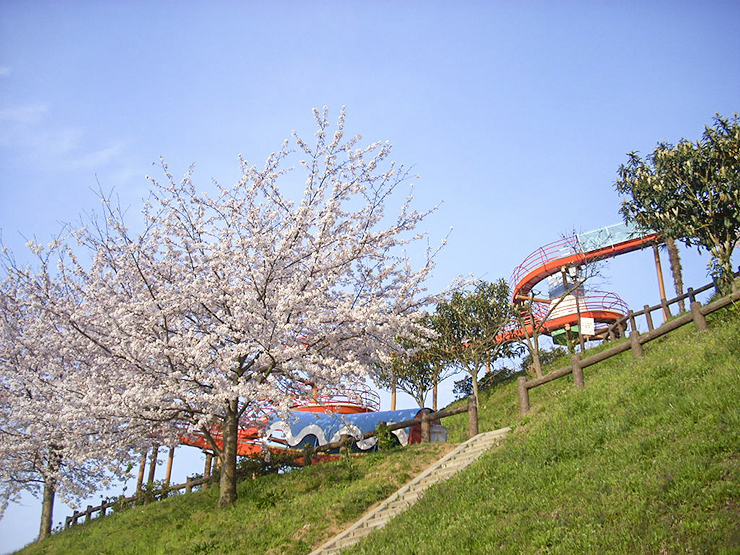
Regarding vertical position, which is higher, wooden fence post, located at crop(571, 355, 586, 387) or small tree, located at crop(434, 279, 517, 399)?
small tree, located at crop(434, 279, 517, 399)

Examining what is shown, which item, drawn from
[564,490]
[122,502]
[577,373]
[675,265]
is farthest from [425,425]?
[675,265]

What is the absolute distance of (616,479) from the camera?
845 cm

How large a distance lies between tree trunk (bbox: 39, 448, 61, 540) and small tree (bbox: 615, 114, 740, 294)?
90.7ft

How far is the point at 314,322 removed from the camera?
14250 mm

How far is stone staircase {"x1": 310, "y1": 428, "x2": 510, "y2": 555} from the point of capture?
1134 cm

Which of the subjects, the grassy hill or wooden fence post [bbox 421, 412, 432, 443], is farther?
wooden fence post [bbox 421, 412, 432, 443]

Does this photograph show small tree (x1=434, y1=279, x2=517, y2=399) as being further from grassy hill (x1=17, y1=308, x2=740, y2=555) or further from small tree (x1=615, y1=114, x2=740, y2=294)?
grassy hill (x1=17, y1=308, x2=740, y2=555)

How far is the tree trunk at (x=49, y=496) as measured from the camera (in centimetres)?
2331

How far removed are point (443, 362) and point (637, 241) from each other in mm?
13612

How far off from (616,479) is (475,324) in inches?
929

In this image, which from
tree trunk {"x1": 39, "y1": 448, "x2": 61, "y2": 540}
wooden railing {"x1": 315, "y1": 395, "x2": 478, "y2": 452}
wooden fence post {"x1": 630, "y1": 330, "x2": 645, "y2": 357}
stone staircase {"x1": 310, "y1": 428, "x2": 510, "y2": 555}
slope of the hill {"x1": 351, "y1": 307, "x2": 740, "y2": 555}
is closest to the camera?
slope of the hill {"x1": 351, "y1": 307, "x2": 740, "y2": 555}

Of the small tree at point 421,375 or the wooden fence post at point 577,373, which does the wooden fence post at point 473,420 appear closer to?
the wooden fence post at point 577,373

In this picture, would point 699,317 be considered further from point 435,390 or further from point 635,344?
point 435,390

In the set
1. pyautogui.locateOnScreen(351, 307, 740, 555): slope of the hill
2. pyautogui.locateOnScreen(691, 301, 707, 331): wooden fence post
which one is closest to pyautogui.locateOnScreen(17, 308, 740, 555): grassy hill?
pyautogui.locateOnScreen(351, 307, 740, 555): slope of the hill
